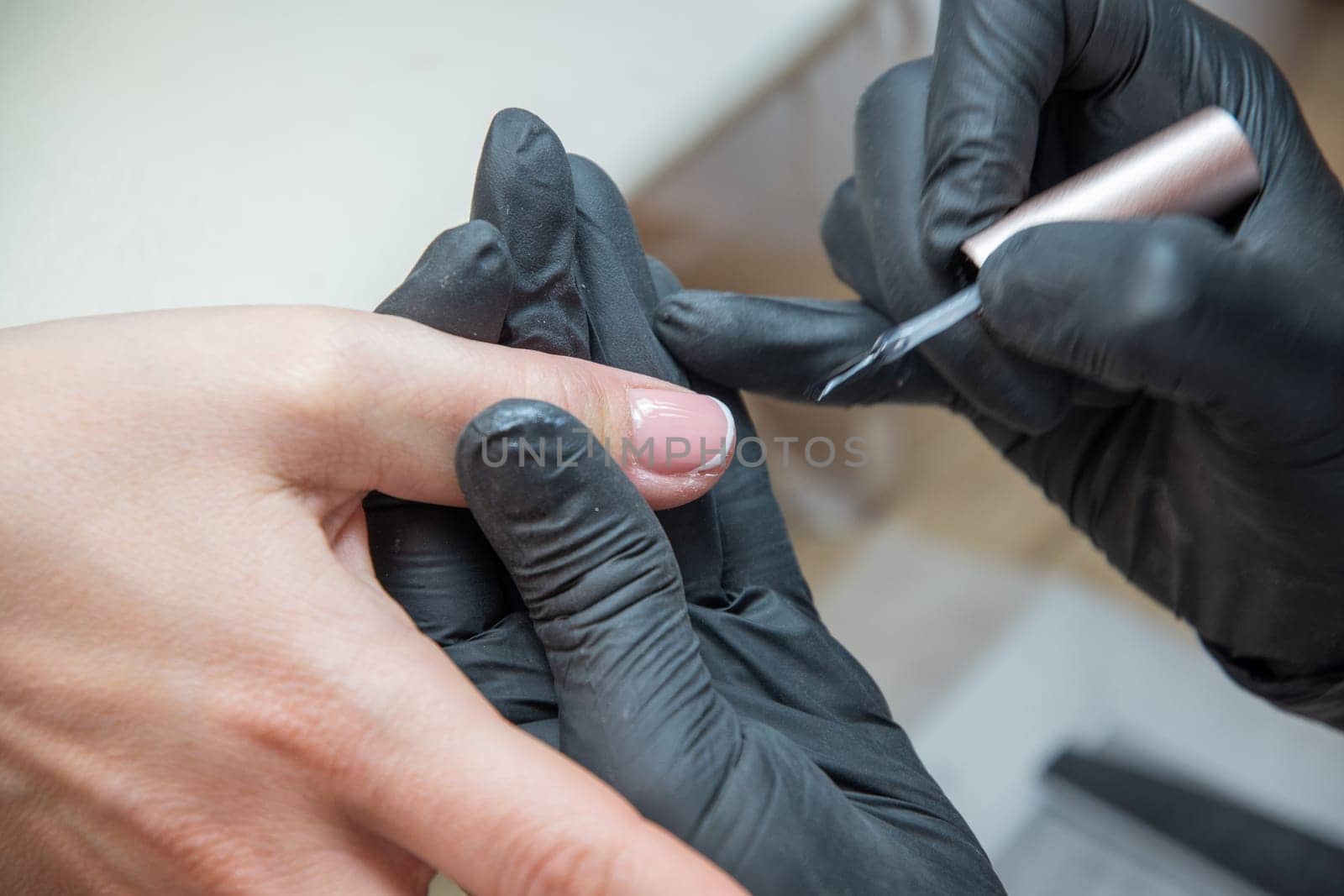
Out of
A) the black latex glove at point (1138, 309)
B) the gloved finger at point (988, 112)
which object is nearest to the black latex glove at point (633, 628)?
the black latex glove at point (1138, 309)

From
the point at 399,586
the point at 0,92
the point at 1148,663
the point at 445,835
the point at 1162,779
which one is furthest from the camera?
the point at 1148,663

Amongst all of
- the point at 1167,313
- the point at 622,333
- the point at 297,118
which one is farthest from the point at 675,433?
the point at 297,118

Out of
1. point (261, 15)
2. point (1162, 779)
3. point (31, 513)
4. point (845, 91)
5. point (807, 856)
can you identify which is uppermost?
point (261, 15)

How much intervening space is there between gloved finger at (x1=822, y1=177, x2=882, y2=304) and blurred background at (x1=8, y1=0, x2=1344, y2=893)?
155 millimetres

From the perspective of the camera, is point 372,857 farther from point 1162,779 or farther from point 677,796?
point 1162,779

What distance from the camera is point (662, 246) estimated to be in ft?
3.62

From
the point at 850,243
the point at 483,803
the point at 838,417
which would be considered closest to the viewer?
the point at 483,803

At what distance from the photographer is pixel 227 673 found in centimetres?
57

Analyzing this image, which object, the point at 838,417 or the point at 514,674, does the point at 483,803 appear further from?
the point at 838,417

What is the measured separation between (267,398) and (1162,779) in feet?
3.63

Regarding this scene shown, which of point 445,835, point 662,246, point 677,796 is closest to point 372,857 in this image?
point 445,835

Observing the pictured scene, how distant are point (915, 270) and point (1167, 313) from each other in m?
0.24

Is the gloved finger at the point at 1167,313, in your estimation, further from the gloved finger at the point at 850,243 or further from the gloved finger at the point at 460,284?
the gloved finger at the point at 460,284

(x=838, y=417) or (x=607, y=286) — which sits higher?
(x=607, y=286)
